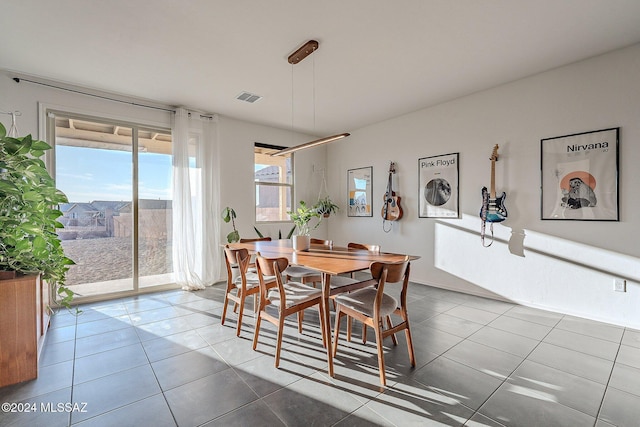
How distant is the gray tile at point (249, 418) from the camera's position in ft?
5.17

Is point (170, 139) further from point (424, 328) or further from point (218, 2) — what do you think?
point (424, 328)

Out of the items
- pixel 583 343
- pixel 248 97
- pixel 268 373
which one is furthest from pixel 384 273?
pixel 248 97

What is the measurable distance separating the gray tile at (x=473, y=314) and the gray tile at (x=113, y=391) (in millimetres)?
2998

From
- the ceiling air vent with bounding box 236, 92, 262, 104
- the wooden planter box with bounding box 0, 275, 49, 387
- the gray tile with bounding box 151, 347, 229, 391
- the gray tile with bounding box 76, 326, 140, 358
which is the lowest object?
the gray tile with bounding box 151, 347, 229, 391

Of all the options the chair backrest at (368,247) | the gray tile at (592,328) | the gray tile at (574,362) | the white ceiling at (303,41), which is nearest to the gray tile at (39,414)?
the chair backrest at (368,247)

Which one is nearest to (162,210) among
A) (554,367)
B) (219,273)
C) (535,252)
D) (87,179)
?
(87,179)

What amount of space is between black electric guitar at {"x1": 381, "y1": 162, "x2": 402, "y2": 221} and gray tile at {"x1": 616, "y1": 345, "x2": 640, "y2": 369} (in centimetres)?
→ 291

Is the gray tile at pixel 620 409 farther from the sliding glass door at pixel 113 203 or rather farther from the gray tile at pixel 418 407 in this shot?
the sliding glass door at pixel 113 203

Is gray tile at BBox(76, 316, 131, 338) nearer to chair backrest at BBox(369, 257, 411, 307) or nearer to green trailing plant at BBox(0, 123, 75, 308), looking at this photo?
green trailing plant at BBox(0, 123, 75, 308)

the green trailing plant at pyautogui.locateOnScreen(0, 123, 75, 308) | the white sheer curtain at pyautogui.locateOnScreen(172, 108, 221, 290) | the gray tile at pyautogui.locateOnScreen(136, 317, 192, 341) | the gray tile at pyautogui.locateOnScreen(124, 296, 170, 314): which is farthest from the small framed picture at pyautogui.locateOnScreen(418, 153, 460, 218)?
the green trailing plant at pyautogui.locateOnScreen(0, 123, 75, 308)

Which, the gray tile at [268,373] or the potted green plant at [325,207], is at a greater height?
the potted green plant at [325,207]

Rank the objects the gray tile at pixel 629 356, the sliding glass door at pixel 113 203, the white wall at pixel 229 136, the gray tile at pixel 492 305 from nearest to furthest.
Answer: the gray tile at pixel 629 356 < the white wall at pixel 229 136 < the gray tile at pixel 492 305 < the sliding glass door at pixel 113 203

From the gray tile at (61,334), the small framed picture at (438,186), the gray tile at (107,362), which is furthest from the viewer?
the small framed picture at (438,186)

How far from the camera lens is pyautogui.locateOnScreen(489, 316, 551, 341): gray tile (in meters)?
2.72
